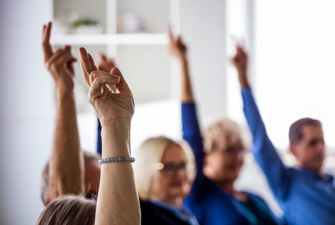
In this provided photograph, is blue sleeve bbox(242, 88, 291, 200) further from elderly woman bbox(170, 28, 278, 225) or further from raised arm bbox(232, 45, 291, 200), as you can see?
elderly woman bbox(170, 28, 278, 225)

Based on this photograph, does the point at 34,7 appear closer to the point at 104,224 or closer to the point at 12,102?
the point at 12,102

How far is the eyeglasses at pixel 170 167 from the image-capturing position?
1.50m

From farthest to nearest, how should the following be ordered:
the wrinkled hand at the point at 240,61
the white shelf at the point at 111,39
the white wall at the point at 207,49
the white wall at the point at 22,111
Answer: the white wall at the point at 207,49 → the white shelf at the point at 111,39 → the wrinkled hand at the point at 240,61 → the white wall at the point at 22,111

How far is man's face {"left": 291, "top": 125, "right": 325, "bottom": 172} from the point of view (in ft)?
5.56

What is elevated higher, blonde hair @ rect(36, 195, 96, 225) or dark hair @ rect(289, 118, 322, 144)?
dark hair @ rect(289, 118, 322, 144)

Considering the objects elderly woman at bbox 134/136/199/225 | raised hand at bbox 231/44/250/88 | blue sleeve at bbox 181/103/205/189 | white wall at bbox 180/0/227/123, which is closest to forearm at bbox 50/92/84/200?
elderly woman at bbox 134/136/199/225

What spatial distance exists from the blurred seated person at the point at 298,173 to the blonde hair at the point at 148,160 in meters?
0.26

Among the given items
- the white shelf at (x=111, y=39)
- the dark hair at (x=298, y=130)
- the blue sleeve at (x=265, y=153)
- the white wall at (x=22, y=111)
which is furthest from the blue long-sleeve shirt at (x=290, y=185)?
the white shelf at (x=111, y=39)

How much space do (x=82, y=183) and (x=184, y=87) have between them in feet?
2.49

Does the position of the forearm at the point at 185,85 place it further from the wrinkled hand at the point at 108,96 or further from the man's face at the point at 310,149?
the wrinkled hand at the point at 108,96

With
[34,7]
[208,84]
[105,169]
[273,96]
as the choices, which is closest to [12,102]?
[34,7]

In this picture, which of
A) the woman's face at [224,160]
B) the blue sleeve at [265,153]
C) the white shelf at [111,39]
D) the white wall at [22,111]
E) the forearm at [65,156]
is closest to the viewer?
the forearm at [65,156]

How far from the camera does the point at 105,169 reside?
61 centimetres

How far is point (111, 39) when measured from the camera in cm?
243
